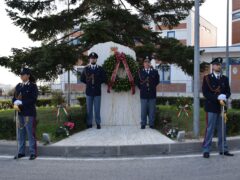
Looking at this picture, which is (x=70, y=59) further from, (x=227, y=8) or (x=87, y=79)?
(x=227, y=8)

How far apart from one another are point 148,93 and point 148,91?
6 centimetres

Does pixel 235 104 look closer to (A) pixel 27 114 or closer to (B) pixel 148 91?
(B) pixel 148 91

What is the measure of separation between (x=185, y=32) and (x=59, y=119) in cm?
4222

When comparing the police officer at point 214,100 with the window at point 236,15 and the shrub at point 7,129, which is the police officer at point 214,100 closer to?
the shrub at point 7,129

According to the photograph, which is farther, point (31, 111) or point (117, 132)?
point (117, 132)

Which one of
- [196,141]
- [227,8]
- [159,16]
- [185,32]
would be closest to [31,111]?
[196,141]

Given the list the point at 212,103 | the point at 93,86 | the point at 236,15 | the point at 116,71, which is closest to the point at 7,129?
the point at 93,86

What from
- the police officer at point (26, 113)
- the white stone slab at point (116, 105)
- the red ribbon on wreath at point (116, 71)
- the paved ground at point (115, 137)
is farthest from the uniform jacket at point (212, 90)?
the white stone slab at point (116, 105)

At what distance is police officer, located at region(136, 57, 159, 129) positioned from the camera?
12.4 meters

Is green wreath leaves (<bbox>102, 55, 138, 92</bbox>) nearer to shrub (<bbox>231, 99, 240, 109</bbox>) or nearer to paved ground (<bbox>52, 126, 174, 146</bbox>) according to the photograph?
paved ground (<bbox>52, 126, 174, 146</bbox>)

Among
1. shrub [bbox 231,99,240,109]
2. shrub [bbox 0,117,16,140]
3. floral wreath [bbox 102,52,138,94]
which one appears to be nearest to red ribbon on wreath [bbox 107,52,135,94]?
floral wreath [bbox 102,52,138,94]

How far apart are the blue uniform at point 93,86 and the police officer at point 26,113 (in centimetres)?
317

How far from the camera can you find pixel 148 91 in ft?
40.6

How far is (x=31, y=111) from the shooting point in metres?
9.43
